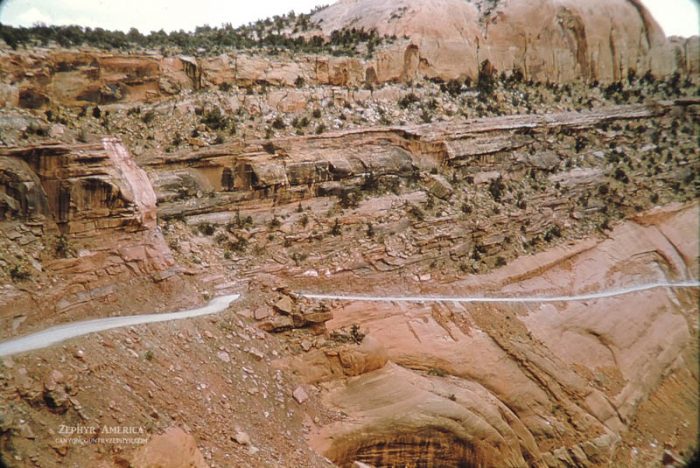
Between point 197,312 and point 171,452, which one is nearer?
point 171,452

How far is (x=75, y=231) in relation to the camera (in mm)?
16391

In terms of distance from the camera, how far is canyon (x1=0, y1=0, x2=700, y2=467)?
44.7 feet

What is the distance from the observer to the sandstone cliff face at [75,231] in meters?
15.0

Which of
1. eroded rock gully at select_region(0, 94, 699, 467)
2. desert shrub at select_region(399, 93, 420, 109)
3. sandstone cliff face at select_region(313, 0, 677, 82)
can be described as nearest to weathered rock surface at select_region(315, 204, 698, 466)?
eroded rock gully at select_region(0, 94, 699, 467)

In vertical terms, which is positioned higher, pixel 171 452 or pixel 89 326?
pixel 89 326

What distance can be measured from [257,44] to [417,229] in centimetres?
1422

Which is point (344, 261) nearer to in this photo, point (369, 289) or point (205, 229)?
point (369, 289)

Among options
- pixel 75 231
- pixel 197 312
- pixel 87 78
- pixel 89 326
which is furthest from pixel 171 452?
pixel 87 78

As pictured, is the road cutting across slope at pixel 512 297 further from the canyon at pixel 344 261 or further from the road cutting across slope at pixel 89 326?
the road cutting across slope at pixel 89 326

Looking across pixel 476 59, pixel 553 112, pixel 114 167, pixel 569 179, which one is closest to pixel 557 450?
pixel 569 179

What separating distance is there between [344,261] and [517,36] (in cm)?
2179

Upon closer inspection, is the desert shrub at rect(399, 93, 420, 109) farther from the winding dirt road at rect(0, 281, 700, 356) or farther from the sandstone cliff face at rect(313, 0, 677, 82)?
the winding dirt road at rect(0, 281, 700, 356)

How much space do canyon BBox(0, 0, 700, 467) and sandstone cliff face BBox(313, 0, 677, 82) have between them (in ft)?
1.30

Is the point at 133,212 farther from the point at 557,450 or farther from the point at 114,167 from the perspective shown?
the point at 557,450
